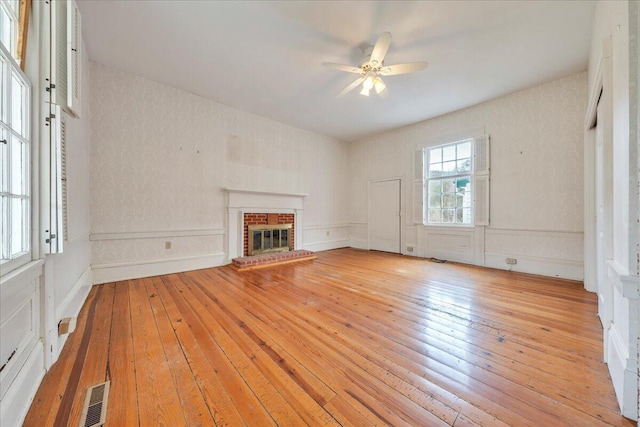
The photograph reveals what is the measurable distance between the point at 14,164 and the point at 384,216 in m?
5.44

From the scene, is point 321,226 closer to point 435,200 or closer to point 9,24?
point 435,200

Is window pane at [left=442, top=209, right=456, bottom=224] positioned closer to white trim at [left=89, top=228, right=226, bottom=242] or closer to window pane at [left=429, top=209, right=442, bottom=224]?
window pane at [left=429, top=209, right=442, bottom=224]

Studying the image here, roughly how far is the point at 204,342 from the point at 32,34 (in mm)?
2127

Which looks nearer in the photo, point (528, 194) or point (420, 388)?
point (420, 388)

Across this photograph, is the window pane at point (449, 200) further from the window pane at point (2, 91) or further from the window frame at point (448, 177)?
the window pane at point (2, 91)

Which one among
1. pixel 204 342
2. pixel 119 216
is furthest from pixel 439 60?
pixel 119 216

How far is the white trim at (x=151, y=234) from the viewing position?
3073mm

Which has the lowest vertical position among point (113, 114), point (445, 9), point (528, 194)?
point (528, 194)

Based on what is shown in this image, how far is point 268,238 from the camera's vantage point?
471cm

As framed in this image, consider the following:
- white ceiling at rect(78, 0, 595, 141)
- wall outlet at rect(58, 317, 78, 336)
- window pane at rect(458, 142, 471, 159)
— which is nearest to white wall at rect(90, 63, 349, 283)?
white ceiling at rect(78, 0, 595, 141)

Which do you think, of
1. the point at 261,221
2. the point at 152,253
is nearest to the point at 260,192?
the point at 261,221

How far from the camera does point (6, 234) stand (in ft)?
3.67

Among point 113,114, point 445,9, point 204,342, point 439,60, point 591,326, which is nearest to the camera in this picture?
point 204,342

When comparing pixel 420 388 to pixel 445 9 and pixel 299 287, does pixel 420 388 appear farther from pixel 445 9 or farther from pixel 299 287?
pixel 445 9
